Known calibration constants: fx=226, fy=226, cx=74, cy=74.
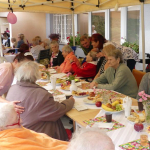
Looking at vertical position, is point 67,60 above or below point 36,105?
above

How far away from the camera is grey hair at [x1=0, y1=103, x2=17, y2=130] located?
145 centimetres

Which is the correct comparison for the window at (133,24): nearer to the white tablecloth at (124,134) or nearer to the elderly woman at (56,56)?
the elderly woman at (56,56)

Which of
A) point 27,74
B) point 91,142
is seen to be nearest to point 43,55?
point 27,74

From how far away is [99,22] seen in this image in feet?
28.8

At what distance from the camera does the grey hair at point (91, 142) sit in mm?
942

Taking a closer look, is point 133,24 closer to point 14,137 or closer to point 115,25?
point 115,25

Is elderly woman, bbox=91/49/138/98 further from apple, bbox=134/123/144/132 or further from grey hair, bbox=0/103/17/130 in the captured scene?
grey hair, bbox=0/103/17/130

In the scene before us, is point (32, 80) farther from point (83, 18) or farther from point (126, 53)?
point (83, 18)

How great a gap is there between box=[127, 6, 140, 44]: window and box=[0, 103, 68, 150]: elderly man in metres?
6.40

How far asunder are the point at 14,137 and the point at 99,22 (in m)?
7.87

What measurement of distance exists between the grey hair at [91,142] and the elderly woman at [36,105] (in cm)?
121

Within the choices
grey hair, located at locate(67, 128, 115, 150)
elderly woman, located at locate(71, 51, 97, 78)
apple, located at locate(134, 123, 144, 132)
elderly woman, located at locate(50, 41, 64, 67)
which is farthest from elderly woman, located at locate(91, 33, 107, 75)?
grey hair, located at locate(67, 128, 115, 150)

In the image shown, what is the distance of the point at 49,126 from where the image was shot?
231 centimetres

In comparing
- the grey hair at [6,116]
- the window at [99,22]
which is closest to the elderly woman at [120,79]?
the grey hair at [6,116]
